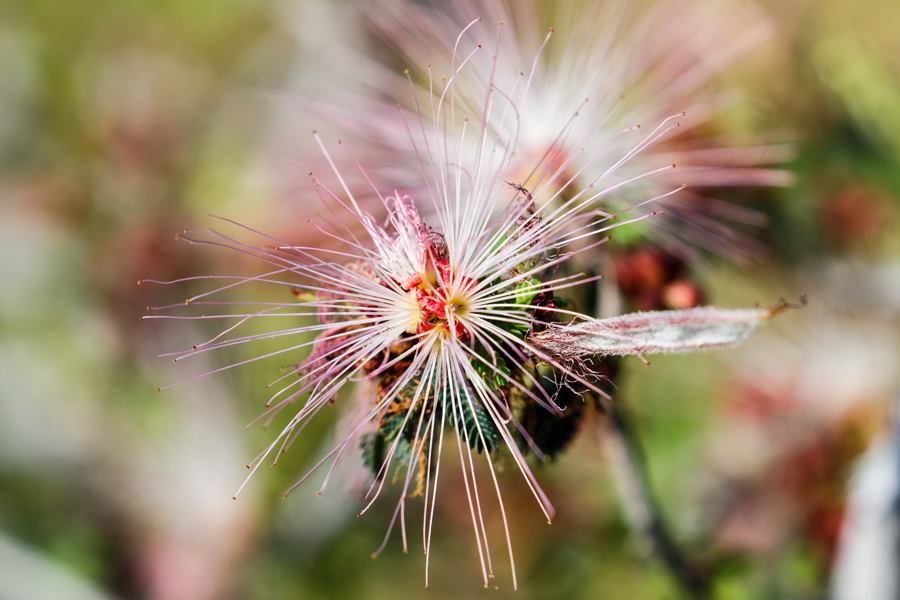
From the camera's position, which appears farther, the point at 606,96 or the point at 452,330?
the point at 606,96

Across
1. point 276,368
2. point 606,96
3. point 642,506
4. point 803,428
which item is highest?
point 606,96

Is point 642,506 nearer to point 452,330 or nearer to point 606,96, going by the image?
point 452,330

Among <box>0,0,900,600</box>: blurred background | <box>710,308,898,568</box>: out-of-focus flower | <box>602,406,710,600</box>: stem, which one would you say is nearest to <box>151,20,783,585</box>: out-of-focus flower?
<box>602,406,710,600</box>: stem

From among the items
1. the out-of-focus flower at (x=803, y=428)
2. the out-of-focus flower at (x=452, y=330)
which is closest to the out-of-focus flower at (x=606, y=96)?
the out-of-focus flower at (x=452, y=330)

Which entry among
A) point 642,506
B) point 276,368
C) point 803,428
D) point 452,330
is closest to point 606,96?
point 452,330

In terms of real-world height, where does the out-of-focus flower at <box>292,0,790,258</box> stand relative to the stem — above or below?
above

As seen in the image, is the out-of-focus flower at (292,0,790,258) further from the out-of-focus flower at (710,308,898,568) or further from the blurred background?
the out-of-focus flower at (710,308,898,568)

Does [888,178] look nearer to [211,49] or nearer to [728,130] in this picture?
[728,130]
